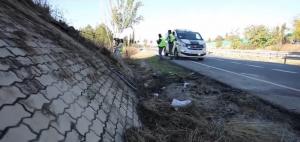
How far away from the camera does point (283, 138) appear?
5.82m

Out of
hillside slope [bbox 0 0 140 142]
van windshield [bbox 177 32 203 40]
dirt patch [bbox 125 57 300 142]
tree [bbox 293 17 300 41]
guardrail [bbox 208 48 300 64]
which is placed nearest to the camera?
hillside slope [bbox 0 0 140 142]

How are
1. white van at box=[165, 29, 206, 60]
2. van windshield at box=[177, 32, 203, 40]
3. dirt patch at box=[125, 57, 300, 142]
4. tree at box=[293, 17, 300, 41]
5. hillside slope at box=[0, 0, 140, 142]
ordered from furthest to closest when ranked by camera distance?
tree at box=[293, 17, 300, 41] < van windshield at box=[177, 32, 203, 40] < white van at box=[165, 29, 206, 60] < dirt patch at box=[125, 57, 300, 142] < hillside slope at box=[0, 0, 140, 142]

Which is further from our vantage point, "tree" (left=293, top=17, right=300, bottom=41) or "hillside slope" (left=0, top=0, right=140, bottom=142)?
"tree" (left=293, top=17, right=300, bottom=41)

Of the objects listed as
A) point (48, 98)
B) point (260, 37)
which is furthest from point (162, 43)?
point (260, 37)

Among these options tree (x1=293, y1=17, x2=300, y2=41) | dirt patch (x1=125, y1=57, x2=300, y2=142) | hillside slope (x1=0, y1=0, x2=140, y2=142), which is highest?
tree (x1=293, y1=17, x2=300, y2=41)

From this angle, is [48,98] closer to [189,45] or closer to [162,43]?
[189,45]

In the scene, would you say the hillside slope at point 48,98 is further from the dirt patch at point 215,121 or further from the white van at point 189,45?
the white van at point 189,45

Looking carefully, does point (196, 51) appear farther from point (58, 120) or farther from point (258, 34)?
point (258, 34)

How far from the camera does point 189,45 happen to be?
2742 cm

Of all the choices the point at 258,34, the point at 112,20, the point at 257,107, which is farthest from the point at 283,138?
the point at 258,34

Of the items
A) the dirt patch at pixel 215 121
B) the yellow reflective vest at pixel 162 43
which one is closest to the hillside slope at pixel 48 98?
the dirt patch at pixel 215 121

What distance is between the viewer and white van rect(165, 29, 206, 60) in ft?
90.2

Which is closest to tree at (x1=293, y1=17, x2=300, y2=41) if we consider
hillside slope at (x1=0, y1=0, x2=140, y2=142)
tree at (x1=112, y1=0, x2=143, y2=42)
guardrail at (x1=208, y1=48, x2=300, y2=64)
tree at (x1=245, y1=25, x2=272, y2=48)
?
tree at (x1=245, y1=25, x2=272, y2=48)

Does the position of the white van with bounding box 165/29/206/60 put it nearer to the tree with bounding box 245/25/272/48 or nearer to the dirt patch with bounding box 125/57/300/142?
the dirt patch with bounding box 125/57/300/142
